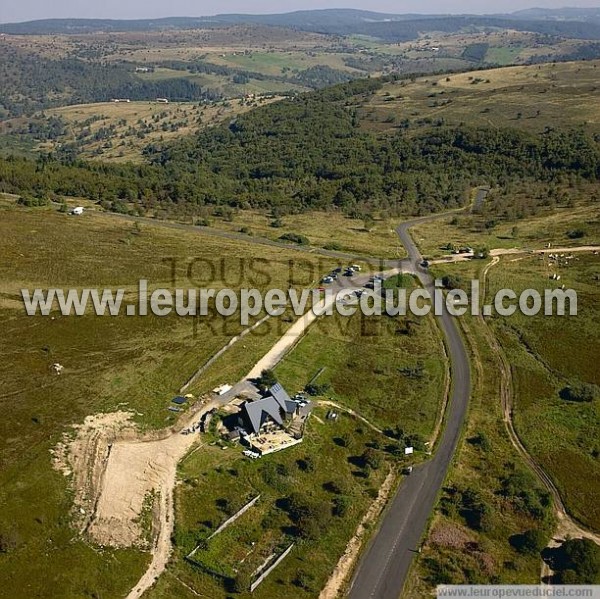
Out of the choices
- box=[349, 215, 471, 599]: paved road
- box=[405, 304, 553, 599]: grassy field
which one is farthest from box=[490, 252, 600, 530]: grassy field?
box=[349, 215, 471, 599]: paved road

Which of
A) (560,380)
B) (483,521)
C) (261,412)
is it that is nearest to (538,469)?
(483,521)

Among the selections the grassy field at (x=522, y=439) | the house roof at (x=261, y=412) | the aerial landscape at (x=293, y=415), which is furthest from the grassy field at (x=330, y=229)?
the house roof at (x=261, y=412)

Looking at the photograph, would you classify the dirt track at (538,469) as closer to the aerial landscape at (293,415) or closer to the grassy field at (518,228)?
the aerial landscape at (293,415)

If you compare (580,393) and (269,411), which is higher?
(269,411)

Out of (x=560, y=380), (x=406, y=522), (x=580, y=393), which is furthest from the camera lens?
(x=560, y=380)

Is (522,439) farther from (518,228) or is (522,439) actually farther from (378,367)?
(518,228)

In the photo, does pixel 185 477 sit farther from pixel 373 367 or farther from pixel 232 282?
pixel 232 282
